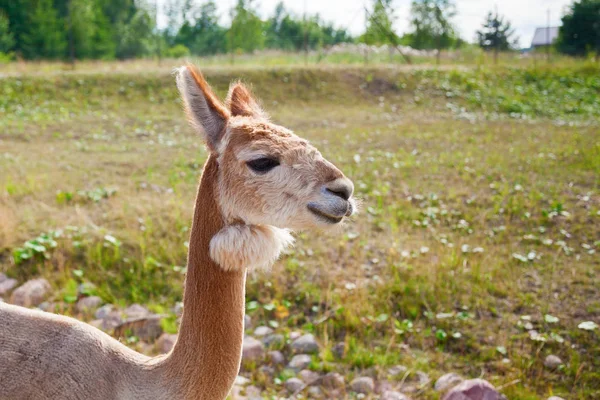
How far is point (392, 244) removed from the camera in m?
7.31

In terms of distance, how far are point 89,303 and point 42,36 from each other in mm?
40501

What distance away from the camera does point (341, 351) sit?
557 cm

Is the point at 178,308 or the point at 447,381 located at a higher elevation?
the point at 178,308

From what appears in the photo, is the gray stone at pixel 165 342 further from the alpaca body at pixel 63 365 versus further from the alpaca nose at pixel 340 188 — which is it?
the alpaca nose at pixel 340 188

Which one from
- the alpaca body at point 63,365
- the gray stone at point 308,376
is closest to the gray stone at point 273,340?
the gray stone at point 308,376

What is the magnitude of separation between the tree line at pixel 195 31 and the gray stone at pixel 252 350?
20804 millimetres

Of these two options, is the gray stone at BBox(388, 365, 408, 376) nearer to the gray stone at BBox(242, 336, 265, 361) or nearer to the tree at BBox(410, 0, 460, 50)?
the gray stone at BBox(242, 336, 265, 361)

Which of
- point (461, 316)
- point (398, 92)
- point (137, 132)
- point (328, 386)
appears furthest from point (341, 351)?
point (398, 92)

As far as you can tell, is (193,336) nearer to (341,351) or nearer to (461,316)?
(341,351)

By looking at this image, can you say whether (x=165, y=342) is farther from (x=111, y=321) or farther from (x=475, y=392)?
(x=475, y=392)

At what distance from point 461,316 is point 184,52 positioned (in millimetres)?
41107

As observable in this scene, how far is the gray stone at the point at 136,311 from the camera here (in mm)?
6094

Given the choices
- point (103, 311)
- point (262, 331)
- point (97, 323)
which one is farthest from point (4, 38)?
point (262, 331)

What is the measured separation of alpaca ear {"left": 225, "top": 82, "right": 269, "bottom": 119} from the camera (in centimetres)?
307
